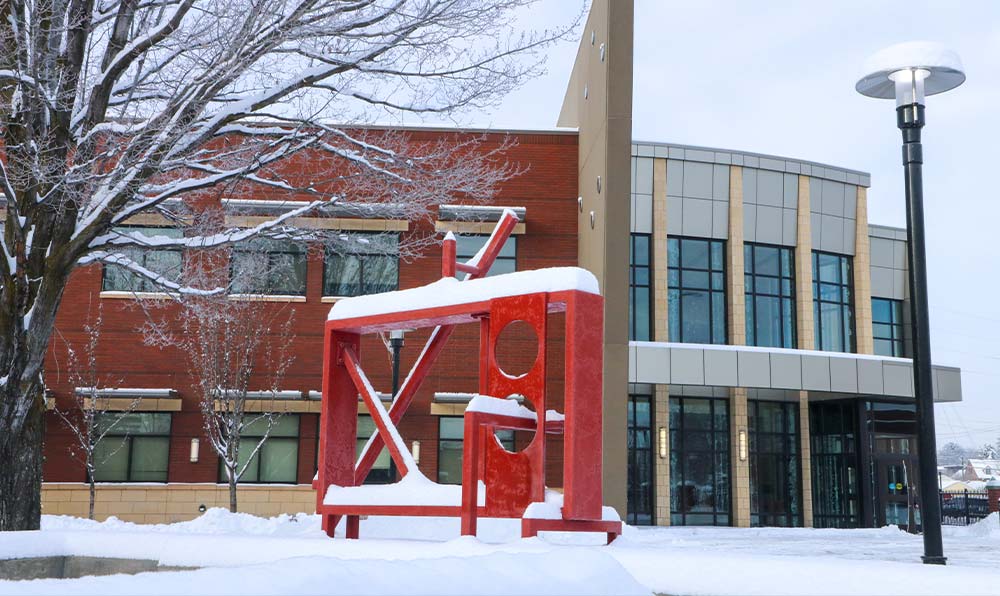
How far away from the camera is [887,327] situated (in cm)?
3319

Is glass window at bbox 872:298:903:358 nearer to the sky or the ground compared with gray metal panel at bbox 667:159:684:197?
nearer to the ground

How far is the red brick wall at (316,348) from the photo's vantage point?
23781mm

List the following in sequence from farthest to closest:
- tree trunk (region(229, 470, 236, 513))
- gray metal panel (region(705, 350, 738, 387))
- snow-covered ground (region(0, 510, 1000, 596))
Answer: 1. gray metal panel (region(705, 350, 738, 387))
2. tree trunk (region(229, 470, 236, 513))
3. snow-covered ground (region(0, 510, 1000, 596))

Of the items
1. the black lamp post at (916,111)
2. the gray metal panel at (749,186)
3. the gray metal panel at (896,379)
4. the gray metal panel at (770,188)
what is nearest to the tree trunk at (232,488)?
the black lamp post at (916,111)

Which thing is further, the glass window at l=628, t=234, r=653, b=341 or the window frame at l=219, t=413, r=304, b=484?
the glass window at l=628, t=234, r=653, b=341

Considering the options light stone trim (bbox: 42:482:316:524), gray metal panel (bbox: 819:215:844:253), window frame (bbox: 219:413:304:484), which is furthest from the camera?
gray metal panel (bbox: 819:215:844:253)

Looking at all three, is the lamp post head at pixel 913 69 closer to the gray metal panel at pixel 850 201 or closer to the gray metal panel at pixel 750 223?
the gray metal panel at pixel 750 223

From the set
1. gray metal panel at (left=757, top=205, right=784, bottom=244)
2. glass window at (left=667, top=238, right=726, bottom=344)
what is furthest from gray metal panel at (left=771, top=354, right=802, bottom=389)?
gray metal panel at (left=757, top=205, right=784, bottom=244)

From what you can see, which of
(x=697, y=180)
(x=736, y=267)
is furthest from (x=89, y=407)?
(x=736, y=267)

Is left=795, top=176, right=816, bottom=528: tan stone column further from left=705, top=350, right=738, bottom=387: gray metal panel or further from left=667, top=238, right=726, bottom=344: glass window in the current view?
left=705, top=350, right=738, bottom=387: gray metal panel

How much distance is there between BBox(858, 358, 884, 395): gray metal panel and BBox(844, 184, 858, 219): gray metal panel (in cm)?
547

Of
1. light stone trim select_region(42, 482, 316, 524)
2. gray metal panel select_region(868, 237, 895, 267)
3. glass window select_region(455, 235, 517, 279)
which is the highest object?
gray metal panel select_region(868, 237, 895, 267)

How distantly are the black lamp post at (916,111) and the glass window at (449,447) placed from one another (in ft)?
51.2

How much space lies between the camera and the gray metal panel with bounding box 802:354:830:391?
90.0 ft
